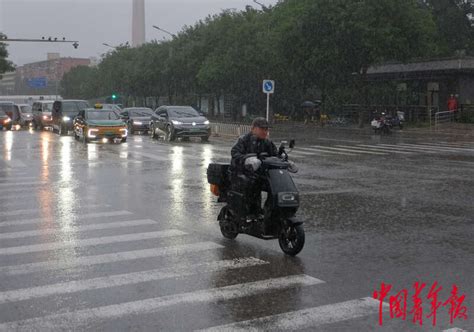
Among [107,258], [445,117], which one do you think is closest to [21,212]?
[107,258]

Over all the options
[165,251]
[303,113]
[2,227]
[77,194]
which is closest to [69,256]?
[165,251]

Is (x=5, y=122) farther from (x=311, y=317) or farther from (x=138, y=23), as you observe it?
(x=138, y=23)

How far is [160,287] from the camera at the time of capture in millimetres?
6348

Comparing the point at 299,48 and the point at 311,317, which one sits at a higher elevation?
the point at 299,48

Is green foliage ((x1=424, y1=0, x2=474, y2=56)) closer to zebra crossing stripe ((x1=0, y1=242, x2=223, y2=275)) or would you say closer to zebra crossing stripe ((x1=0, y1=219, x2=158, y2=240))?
zebra crossing stripe ((x1=0, y1=219, x2=158, y2=240))

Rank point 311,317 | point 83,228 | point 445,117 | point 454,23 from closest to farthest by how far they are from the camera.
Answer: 1. point 311,317
2. point 83,228
3. point 445,117
4. point 454,23

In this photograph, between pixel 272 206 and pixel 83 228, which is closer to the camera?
pixel 272 206

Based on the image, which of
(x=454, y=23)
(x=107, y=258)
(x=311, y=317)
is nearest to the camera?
(x=311, y=317)

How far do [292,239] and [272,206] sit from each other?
485mm

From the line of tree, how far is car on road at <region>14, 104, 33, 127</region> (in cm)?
1543

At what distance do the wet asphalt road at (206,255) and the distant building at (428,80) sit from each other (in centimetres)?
3106

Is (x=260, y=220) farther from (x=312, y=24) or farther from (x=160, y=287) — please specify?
(x=312, y=24)

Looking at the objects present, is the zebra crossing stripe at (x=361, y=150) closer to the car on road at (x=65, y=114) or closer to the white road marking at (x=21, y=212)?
the white road marking at (x=21, y=212)

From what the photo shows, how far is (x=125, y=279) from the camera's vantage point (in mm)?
6652
